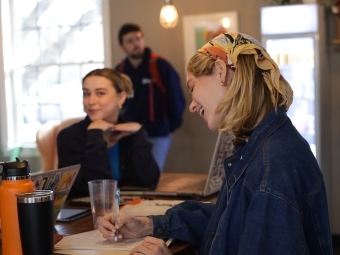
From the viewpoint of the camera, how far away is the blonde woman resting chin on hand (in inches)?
104

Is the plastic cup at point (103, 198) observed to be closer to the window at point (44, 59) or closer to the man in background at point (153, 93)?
the man in background at point (153, 93)

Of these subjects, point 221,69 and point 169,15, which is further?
point 169,15

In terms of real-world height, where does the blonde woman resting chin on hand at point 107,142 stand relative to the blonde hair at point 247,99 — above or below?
below

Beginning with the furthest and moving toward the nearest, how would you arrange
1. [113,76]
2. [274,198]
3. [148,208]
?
[113,76] → [148,208] → [274,198]

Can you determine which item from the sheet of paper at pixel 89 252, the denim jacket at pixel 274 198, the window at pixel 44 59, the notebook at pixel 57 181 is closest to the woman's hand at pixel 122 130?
the notebook at pixel 57 181

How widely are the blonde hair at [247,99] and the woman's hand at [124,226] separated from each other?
47cm

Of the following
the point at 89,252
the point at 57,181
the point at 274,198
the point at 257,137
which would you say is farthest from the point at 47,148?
the point at 274,198

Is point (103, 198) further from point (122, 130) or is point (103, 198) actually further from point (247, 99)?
point (122, 130)

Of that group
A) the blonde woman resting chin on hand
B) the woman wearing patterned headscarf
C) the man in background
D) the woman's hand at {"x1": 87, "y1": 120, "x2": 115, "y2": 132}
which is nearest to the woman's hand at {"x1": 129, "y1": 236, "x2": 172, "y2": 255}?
the woman wearing patterned headscarf

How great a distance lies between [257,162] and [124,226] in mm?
560

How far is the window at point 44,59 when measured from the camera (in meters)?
5.81

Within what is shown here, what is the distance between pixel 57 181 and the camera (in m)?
1.77

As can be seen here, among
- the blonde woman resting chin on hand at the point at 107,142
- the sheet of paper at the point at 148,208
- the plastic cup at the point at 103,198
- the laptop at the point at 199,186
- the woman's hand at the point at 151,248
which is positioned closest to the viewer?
the woman's hand at the point at 151,248

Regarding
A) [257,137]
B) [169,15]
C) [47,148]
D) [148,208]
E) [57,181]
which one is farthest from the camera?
[169,15]
